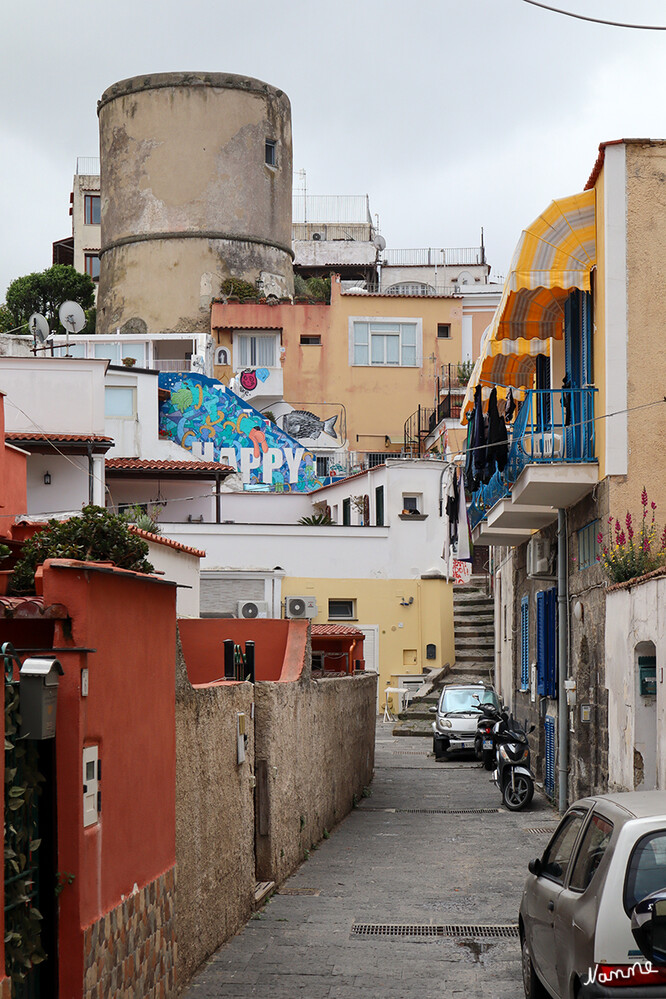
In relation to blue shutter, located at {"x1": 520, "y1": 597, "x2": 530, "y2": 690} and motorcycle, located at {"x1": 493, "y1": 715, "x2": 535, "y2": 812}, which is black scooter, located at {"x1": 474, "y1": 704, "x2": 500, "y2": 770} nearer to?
blue shutter, located at {"x1": 520, "y1": 597, "x2": 530, "y2": 690}

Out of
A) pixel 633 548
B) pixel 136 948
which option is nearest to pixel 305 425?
pixel 633 548

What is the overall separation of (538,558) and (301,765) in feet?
22.9

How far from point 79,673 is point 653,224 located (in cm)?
1034

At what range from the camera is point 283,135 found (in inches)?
2301

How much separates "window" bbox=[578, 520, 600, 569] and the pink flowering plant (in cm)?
97

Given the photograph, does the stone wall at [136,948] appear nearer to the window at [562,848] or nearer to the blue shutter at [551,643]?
the window at [562,848]

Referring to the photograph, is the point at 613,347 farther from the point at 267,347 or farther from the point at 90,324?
the point at 90,324

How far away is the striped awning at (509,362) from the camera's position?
2005 centimetres

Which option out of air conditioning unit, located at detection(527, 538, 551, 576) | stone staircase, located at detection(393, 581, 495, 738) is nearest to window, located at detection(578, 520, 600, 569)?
air conditioning unit, located at detection(527, 538, 551, 576)

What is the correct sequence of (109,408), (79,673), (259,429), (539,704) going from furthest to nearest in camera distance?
1. (259,429)
2. (109,408)
3. (539,704)
4. (79,673)

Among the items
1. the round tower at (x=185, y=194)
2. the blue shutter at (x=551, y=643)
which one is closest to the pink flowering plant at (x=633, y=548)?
the blue shutter at (x=551, y=643)

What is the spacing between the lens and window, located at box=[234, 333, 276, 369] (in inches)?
2109

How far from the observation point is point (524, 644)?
75.8 ft

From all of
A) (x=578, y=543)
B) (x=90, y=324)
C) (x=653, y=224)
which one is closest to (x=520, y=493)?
(x=578, y=543)
